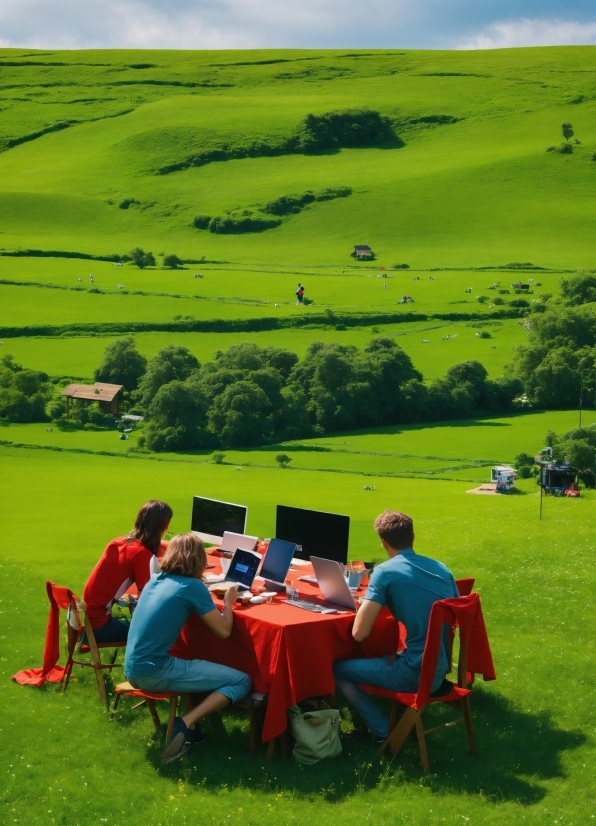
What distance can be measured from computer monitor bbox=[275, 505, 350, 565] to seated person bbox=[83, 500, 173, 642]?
5.42ft

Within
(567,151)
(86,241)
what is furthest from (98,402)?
(567,151)

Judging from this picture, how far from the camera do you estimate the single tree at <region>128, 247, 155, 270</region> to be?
113125 mm

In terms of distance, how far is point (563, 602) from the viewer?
15828 mm

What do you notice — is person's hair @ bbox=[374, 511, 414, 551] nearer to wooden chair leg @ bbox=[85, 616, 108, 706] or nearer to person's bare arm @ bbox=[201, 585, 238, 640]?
person's bare arm @ bbox=[201, 585, 238, 640]

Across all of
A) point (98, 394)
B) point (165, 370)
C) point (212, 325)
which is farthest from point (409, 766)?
point (212, 325)

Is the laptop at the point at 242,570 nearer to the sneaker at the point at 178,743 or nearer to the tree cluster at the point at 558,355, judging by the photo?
the sneaker at the point at 178,743

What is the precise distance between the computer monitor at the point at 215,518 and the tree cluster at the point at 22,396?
5236cm

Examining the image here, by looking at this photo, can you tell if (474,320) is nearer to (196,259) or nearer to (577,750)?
(196,259)

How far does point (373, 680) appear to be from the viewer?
10.9 m

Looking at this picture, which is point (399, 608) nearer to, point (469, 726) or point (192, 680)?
point (469, 726)

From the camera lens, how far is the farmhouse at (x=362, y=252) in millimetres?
121625

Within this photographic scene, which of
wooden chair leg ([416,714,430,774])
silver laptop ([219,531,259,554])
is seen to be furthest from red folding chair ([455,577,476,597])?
silver laptop ([219,531,259,554])

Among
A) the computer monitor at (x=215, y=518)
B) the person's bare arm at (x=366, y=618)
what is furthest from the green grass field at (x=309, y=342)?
the computer monitor at (x=215, y=518)

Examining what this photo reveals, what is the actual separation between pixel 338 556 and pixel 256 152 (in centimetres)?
15923
